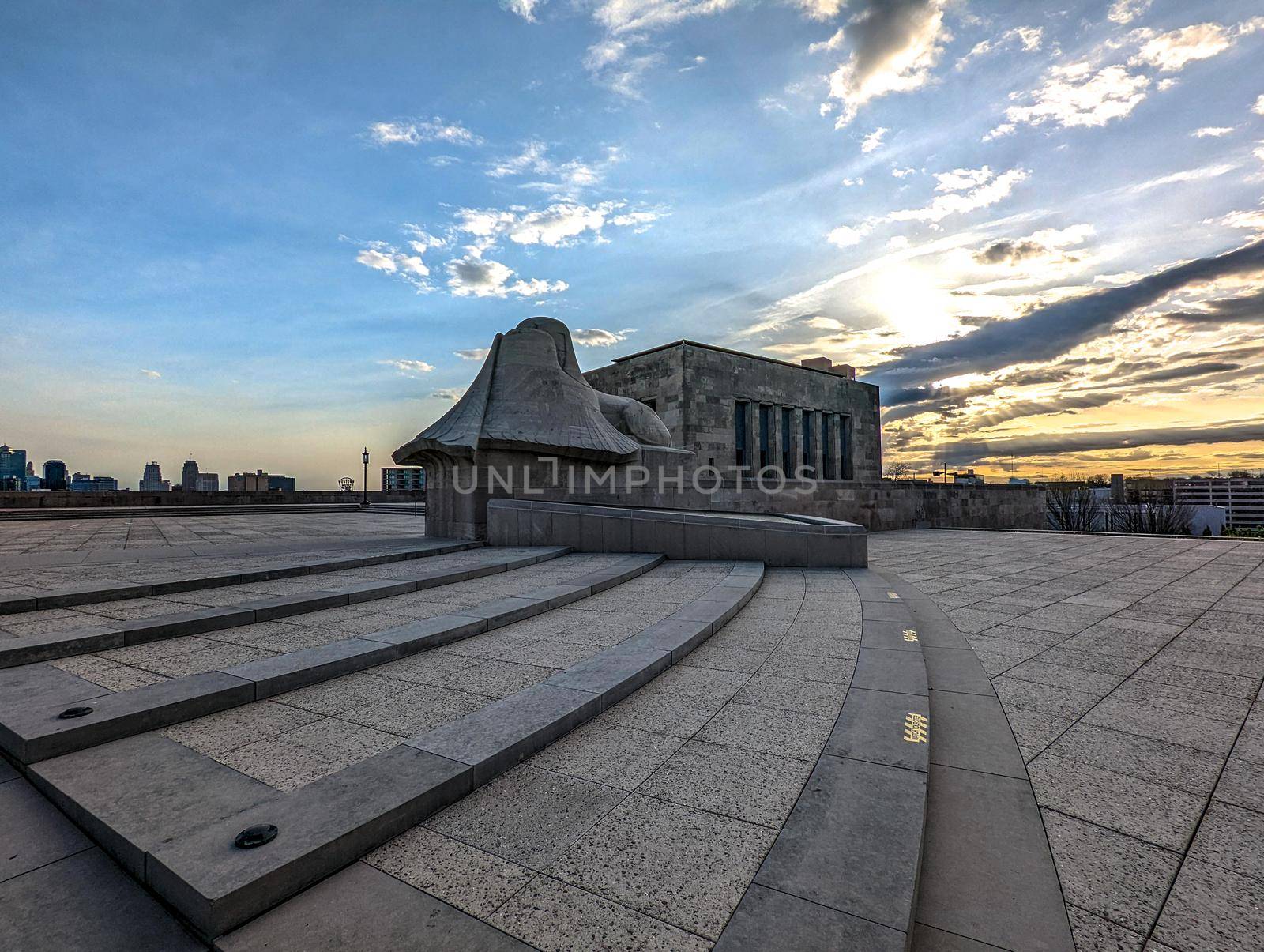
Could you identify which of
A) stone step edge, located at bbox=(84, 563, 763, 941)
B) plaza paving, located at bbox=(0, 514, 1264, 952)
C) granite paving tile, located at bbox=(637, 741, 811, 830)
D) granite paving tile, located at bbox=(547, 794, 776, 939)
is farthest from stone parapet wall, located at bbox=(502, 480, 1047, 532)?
granite paving tile, located at bbox=(547, 794, 776, 939)

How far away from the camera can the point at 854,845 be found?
247 centimetres

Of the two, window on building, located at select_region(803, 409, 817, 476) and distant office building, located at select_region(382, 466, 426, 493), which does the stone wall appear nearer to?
window on building, located at select_region(803, 409, 817, 476)

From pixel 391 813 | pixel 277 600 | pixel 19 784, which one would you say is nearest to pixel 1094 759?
pixel 391 813

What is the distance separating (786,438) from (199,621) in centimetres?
3863

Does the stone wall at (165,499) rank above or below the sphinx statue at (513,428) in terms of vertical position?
below

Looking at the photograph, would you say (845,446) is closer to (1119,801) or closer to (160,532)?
(160,532)

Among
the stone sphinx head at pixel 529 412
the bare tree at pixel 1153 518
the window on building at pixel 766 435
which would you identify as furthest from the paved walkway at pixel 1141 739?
the bare tree at pixel 1153 518

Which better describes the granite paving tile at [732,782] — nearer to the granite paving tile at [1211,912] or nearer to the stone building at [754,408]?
the granite paving tile at [1211,912]

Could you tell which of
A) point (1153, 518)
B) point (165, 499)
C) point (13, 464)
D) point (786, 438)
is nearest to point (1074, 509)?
point (1153, 518)

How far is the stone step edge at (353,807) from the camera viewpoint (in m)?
2.07

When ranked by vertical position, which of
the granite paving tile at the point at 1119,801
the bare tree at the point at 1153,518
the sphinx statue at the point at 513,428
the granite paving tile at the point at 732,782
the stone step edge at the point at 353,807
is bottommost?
the bare tree at the point at 1153,518

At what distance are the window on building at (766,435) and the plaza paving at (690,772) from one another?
31944mm

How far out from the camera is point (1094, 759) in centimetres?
336

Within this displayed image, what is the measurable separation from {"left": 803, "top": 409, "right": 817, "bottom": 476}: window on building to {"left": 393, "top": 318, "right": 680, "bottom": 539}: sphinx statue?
28559mm
